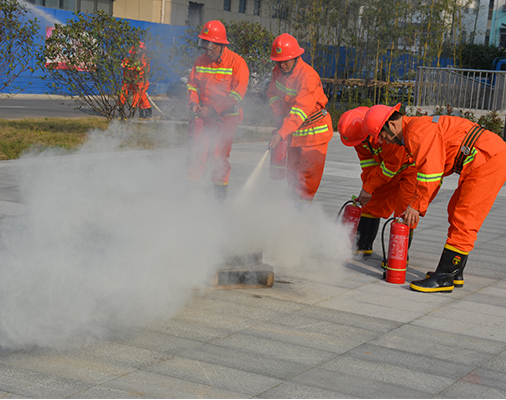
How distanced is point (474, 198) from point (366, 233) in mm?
1195

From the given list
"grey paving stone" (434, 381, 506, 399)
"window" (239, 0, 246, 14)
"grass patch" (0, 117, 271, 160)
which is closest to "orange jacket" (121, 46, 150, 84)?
"grass patch" (0, 117, 271, 160)

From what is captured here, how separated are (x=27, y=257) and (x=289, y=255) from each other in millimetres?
2250

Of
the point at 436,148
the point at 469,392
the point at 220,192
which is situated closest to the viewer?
the point at 469,392

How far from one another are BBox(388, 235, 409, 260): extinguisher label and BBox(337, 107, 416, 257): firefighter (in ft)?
1.30

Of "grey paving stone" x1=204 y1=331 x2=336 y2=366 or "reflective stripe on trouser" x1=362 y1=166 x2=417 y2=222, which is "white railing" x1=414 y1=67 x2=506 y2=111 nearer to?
"reflective stripe on trouser" x1=362 y1=166 x2=417 y2=222

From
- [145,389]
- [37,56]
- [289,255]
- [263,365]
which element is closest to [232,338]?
[263,365]

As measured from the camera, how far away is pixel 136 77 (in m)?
11.7

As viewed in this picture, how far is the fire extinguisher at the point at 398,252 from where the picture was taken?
4.63 m

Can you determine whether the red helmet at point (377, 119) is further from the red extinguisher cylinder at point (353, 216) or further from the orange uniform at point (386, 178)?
the red extinguisher cylinder at point (353, 216)

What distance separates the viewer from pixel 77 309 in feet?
11.3

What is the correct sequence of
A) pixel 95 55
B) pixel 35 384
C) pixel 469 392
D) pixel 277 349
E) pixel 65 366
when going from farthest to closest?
1. pixel 95 55
2. pixel 277 349
3. pixel 65 366
4. pixel 469 392
5. pixel 35 384

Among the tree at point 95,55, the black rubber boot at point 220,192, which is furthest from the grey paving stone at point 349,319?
the tree at point 95,55

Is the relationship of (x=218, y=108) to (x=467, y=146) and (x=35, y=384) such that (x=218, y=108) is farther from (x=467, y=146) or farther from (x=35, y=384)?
(x=35, y=384)

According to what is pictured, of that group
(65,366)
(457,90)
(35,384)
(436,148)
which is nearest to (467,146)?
(436,148)
